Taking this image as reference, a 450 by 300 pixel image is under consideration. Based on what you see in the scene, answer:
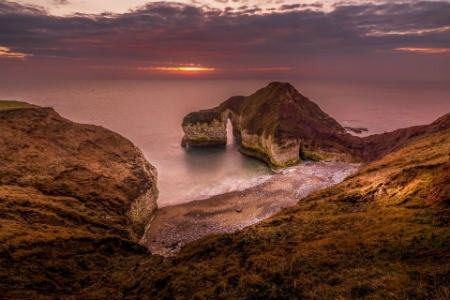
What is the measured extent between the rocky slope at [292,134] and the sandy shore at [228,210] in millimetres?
7808

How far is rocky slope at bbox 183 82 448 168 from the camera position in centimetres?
6003

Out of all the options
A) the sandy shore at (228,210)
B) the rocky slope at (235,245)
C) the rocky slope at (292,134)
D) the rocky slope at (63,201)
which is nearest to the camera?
the rocky slope at (235,245)

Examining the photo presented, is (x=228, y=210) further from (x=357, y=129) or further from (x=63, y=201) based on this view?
(x=357, y=129)

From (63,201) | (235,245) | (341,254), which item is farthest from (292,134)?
(63,201)

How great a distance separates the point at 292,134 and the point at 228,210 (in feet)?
99.6

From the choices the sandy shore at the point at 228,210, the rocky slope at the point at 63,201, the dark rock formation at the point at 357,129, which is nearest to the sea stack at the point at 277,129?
the sandy shore at the point at 228,210

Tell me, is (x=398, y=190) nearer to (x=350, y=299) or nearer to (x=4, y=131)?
(x=350, y=299)

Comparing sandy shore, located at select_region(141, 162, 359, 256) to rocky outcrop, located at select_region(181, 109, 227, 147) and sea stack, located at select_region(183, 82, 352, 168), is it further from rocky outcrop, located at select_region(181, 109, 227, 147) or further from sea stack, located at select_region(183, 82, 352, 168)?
rocky outcrop, located at select_region(181, 109, 227, 147)

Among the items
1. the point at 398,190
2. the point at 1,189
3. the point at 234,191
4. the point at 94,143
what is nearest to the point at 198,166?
the point at 234,191

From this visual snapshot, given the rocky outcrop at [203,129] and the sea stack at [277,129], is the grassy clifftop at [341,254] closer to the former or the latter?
the sea stack at [277,129]

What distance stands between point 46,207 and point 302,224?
73.8ft

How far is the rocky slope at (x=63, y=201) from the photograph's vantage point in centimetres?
1675

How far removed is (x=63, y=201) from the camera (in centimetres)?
2602

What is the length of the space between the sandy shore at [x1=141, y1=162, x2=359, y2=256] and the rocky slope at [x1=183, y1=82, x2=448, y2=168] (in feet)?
25.6
